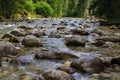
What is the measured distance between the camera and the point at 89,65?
6.34m

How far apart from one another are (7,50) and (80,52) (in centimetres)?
224

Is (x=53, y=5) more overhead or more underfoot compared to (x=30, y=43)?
more underfoot

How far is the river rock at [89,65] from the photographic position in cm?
629

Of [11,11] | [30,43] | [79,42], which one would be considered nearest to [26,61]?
[30,43]

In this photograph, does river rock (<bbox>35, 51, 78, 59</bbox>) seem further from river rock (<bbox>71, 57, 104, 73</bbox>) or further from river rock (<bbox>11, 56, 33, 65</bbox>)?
river rock (<bbox>71, 57, 104, 73</bbox>)

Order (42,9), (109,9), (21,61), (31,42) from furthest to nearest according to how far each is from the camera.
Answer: (42,9) → (109,9) → (31,42) → (21,61)

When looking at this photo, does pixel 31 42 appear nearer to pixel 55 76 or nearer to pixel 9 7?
pixel 55 76

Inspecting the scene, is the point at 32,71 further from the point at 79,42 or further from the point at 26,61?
the point at 79,42

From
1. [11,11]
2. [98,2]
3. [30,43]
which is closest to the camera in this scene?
[30,43]

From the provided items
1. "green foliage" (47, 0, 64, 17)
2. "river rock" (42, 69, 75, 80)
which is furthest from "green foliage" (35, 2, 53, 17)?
"river rock" (42, 69, 75, 80)

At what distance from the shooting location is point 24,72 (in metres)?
6.06

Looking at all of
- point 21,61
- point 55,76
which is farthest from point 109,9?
point 55,76

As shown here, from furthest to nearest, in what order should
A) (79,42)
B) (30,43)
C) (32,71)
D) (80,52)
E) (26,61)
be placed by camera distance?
1. (79,42)
2. (30,43)
3. (80,52)
4. (26,61)
5. (32,71)

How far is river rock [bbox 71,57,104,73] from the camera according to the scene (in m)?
6.29
